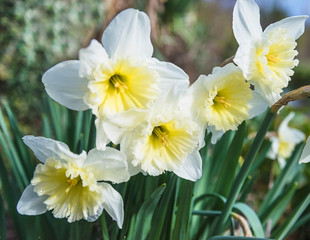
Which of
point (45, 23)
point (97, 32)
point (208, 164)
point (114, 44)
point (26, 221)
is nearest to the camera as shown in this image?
point (114, 44)

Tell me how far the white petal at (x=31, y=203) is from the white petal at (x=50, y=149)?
94mm

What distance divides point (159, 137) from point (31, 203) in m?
0.31

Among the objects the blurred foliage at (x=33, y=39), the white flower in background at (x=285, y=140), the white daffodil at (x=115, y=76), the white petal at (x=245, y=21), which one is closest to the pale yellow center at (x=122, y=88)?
the white daffodil at (x=115, y=76)

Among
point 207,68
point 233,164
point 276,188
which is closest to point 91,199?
point 233,164

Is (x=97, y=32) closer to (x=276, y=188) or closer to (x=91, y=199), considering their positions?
(x=276, y=188)

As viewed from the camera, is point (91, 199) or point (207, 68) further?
point (207, 68)

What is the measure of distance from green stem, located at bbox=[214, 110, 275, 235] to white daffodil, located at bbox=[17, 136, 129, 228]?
0.28 meters

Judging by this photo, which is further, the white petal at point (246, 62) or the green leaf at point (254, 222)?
the green leaf at point (254, 222)

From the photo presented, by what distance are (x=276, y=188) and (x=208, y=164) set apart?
248 millimetres

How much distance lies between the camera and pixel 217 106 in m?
0.77

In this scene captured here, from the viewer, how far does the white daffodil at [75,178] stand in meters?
0.68

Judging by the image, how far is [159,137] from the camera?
2.31ft

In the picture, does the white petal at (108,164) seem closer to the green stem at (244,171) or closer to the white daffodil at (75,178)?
the white daffodil at (75,178)

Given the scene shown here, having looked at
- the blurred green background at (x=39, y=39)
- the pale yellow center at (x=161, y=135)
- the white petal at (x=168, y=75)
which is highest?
the white petal at (x=168, y=75)
